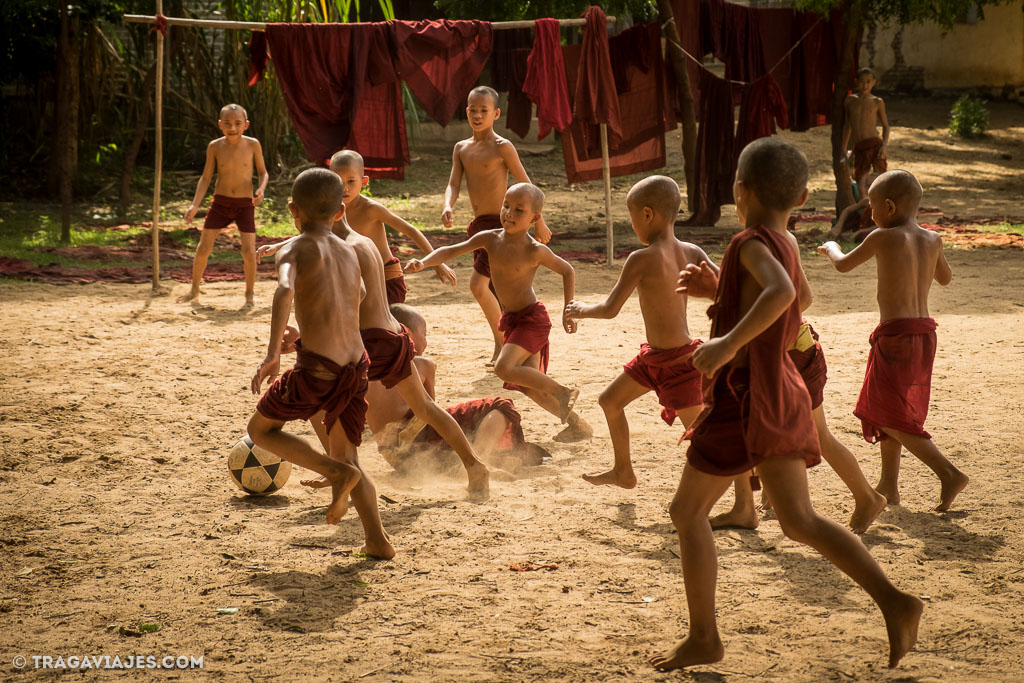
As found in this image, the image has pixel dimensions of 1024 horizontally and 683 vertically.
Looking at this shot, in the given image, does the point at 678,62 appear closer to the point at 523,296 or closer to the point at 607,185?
the point at 607,185

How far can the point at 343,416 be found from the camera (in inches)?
153

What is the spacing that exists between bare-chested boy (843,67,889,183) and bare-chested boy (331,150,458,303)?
8.58m

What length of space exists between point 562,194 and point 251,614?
13976mm

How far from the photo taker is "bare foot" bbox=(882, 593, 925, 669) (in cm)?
281

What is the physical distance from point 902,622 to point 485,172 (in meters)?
5.15

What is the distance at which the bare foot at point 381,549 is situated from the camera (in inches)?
151

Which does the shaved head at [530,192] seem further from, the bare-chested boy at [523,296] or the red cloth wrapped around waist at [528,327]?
the red cloth wrapped around waist at [528,327]

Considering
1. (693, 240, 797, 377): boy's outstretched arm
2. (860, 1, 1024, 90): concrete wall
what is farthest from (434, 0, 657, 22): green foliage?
(860, 1, 1024, 90): concrete wall

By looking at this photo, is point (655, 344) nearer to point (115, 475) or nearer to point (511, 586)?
point (511, 586)

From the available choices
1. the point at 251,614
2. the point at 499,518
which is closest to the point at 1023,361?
the point at 499,518

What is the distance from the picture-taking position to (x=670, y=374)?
420 cm

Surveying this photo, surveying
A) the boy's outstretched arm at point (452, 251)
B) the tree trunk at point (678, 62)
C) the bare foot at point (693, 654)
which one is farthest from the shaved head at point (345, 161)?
the tree trunk at point (678, 62)

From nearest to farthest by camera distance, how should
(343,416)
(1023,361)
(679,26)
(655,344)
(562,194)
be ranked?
(343,416) < (655,344) < (1023,361) < (679,26) < (562,194)

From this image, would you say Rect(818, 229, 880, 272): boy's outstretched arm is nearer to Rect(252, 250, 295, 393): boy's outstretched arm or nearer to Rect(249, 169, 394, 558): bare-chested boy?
Rect(249, 169, 394, 558): bare-chested boy
